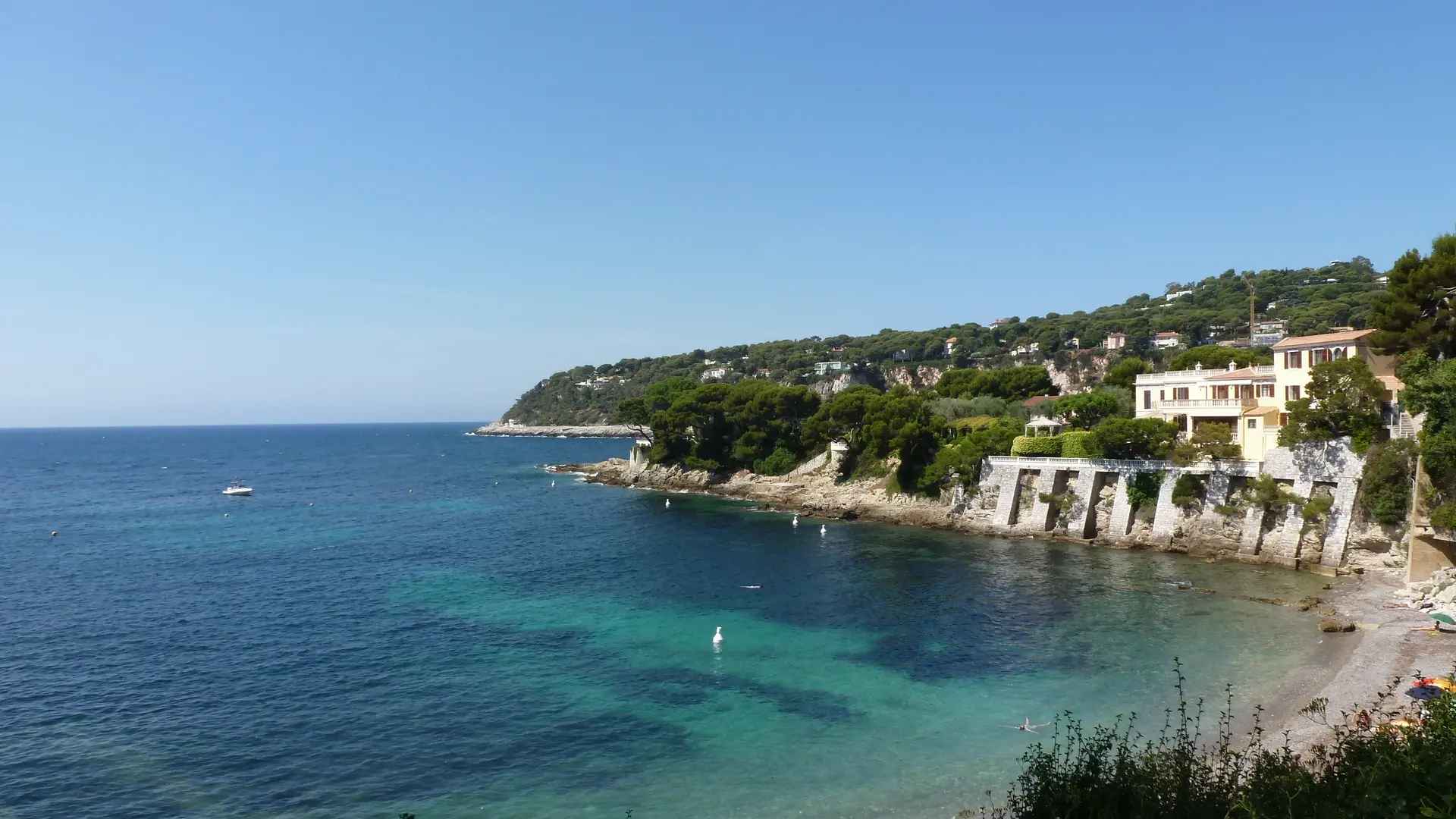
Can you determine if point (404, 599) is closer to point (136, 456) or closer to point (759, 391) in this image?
point (759, 391)

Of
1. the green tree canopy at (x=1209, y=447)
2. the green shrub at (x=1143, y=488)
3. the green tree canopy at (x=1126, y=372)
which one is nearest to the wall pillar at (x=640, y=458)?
the green tree canopy at (x=1126, y=372)

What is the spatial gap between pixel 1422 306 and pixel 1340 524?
11.2m

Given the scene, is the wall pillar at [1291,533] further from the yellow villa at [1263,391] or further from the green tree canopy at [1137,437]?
the green tree canopy at [1137,437]

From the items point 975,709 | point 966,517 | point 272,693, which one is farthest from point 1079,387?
point 272,693

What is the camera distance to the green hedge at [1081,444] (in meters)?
50.7

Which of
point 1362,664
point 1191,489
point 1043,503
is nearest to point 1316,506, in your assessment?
point 1191,489

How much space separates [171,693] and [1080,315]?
178836 mm

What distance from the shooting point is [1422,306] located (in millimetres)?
38719

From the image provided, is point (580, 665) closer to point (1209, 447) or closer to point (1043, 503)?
point (1043, 503)

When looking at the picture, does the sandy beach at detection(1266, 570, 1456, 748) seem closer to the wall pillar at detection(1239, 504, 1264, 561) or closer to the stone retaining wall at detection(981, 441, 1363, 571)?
the stone retaining wall at detection(981, 441, 1363, 571)

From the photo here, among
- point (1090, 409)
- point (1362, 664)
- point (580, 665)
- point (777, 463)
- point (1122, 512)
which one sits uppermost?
point (1090, 409)

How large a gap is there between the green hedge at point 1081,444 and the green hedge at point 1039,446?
0.43 meters

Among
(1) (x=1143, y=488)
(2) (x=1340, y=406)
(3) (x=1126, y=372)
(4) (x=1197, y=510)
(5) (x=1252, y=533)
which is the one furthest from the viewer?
(3) (x=1126, y=372)

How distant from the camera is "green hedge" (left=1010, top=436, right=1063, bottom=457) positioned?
2119 inches
